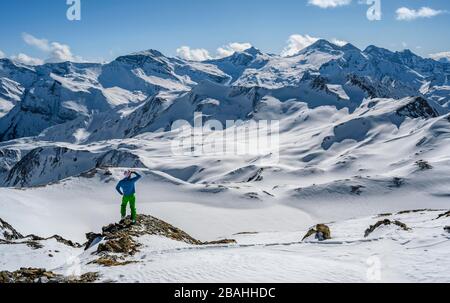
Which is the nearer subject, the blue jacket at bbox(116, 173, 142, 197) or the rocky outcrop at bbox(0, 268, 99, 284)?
the rocky outcrop at bbox(0, 268, 99, 284)

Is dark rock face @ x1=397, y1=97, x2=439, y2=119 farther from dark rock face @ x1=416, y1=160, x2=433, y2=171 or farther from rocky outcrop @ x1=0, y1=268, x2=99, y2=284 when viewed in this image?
rocky outcrop @ x1=0, y1=268, x2=99, y2=284

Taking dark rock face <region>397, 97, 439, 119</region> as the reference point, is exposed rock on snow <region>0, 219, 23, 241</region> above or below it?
below

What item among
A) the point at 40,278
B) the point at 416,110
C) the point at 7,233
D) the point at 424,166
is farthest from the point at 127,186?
the point at 416,110

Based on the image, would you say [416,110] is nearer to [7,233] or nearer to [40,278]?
[7,233]

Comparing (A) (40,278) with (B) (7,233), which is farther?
(B) (7,233)

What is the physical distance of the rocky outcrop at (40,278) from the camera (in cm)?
1614

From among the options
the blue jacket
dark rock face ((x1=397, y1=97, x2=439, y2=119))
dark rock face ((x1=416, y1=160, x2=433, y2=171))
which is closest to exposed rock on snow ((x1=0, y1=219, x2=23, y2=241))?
the blue jacket

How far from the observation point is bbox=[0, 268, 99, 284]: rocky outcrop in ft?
53.0

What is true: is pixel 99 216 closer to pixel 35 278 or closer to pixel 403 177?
pixel 35 278

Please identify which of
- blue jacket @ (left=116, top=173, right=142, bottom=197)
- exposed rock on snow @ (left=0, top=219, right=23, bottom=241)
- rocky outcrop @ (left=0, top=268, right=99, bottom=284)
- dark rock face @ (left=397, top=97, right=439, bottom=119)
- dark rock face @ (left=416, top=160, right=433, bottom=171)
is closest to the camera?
rocky outcrop @ (left=0, top=268, right=99, bottom=284)

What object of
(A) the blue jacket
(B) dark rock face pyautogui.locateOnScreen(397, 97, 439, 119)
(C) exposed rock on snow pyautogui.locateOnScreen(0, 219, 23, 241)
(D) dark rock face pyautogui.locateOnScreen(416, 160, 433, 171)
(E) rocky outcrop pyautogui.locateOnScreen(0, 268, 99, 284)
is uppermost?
(B) dark rock face pyautogui.locateOnScreen(397, 97, 439, 119)

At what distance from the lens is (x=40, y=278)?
16.2 metres

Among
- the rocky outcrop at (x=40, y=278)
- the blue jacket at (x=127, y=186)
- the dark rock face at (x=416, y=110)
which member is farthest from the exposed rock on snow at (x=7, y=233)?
the dark rock face at (x=416, y=110)
